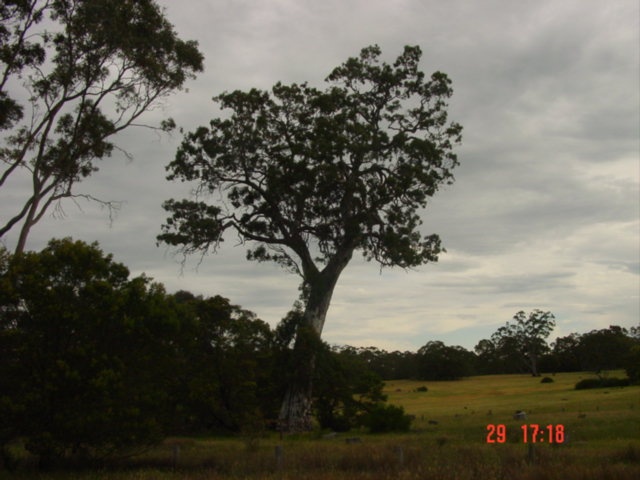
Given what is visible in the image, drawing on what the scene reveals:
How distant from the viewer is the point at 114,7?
25.9 m

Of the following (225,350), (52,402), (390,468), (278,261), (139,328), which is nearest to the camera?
(390,468)

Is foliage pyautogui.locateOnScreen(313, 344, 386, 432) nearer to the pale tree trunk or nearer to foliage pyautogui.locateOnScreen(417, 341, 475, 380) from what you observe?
the pale tree trunk

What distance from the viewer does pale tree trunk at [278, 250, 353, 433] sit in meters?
35.2

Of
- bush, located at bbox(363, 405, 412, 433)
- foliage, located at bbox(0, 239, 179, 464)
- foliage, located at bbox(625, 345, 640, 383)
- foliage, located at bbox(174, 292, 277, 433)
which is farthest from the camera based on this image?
foliage, located at bbox(625, 345, 640, 383)

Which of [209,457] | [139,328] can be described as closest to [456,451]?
[209,457]

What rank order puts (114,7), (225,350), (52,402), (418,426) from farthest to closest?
(418,426)
(225,350)
(114,7)
(52,402)

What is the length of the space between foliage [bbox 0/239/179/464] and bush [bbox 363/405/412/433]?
55.5 feet

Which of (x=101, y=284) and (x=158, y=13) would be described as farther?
(x=158, y=13)

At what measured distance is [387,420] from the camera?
113 feet

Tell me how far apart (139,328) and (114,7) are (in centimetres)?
1431

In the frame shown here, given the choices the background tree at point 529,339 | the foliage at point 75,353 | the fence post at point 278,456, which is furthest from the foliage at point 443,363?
the fence post at point 278,456

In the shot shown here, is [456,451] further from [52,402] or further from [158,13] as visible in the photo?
[158,13]
